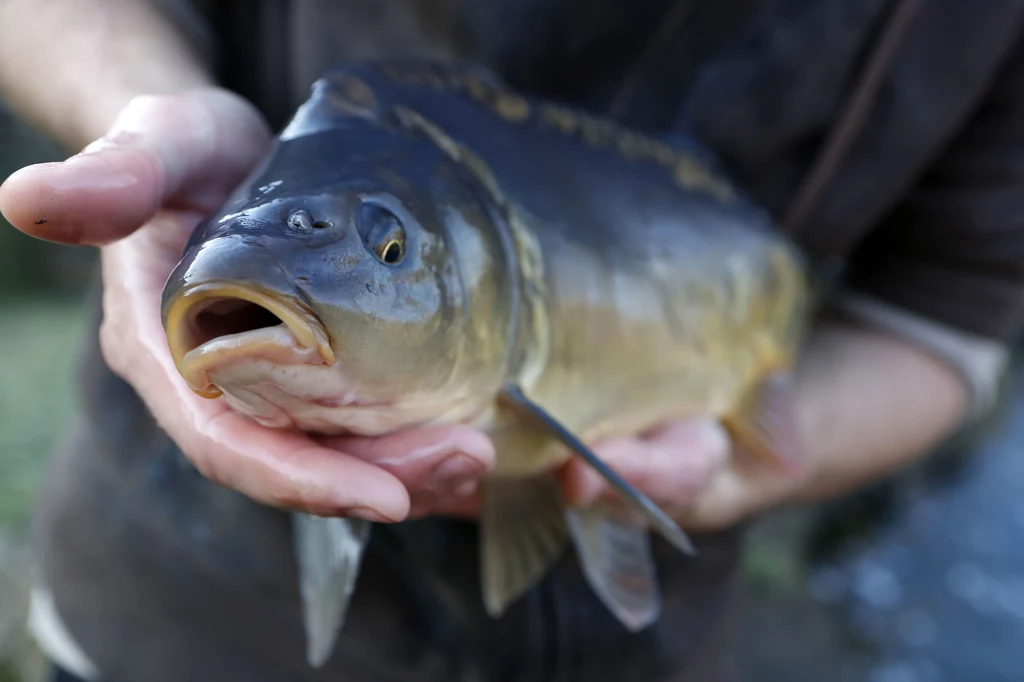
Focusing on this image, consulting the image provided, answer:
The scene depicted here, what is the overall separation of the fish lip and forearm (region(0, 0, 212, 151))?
13.5 inches

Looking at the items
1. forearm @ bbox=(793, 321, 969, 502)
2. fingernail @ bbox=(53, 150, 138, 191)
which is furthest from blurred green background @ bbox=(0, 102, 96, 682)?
forearm @ bbox=(793, 321, 969, 502)

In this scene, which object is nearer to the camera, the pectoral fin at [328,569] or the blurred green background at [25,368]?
the pectoral fin at [328,569]

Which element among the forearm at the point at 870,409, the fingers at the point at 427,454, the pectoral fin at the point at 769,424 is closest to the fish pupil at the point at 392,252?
the fingers at the point at 427,454

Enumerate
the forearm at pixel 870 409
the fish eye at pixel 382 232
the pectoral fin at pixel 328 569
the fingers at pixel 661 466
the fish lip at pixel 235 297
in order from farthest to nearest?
the forearm at pixel 870 409, the fingers at pixel 661 466, the pectoral fin at pixel 328 569, the fish eye at pixel 382 232, the fish lip at pixel 235 297

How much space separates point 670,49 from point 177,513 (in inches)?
30.5

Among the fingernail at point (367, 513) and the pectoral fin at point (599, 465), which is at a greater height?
the fingernail at point (367, 513)

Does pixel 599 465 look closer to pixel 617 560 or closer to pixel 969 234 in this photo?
pixel 617 560

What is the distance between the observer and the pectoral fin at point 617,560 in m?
0.89

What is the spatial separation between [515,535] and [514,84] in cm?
50

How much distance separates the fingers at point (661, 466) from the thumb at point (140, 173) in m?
0.42

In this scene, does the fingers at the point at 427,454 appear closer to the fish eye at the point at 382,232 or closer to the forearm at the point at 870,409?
the fish eye at the point at 382,232

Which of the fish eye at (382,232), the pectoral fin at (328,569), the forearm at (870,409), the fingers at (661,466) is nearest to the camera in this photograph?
the fish eye at (382,232)

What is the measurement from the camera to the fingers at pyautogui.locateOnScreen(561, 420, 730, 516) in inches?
33.0

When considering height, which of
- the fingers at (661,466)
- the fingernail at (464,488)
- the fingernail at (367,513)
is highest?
the fingernail at (367,513)
